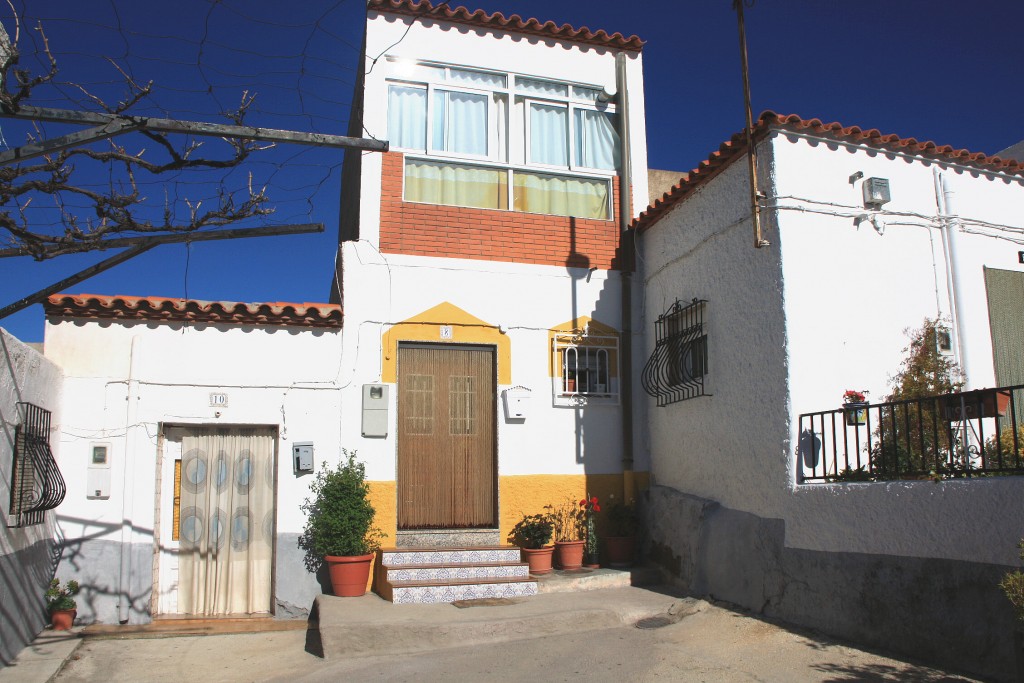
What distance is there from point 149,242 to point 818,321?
6726mm

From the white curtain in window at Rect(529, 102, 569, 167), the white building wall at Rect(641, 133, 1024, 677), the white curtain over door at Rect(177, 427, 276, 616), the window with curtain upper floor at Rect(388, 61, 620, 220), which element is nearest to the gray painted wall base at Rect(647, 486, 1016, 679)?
the white building wall at Rect(641, 133, 1024, 677)

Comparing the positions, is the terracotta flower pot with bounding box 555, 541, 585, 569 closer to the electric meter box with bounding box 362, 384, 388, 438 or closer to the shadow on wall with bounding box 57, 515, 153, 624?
the electric meter box with bounding box 362, 384, 388, 438

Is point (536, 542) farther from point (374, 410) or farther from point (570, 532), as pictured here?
point (374, 410)

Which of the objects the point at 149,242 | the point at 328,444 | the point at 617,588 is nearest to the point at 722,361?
the point at 617,588

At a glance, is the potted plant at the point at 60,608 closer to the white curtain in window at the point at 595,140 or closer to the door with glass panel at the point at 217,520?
the door with glass panel at the point at 217,520

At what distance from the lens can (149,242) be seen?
8508mm

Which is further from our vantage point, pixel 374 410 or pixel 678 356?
pixel 678 356

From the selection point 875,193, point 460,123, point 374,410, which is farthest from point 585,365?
point 875,193

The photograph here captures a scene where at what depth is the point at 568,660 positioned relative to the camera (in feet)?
21.8

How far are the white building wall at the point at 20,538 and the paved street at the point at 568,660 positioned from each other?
551 millimetres

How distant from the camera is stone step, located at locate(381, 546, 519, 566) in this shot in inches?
353

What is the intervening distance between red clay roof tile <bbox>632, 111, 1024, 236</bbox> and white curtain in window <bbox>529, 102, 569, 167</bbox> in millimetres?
2054

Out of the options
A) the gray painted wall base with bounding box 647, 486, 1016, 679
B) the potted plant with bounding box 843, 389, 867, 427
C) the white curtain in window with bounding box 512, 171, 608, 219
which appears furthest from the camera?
the white curtain in window with bounding box 512, 171, 608, 219

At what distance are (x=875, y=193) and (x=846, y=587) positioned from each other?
3.84m
